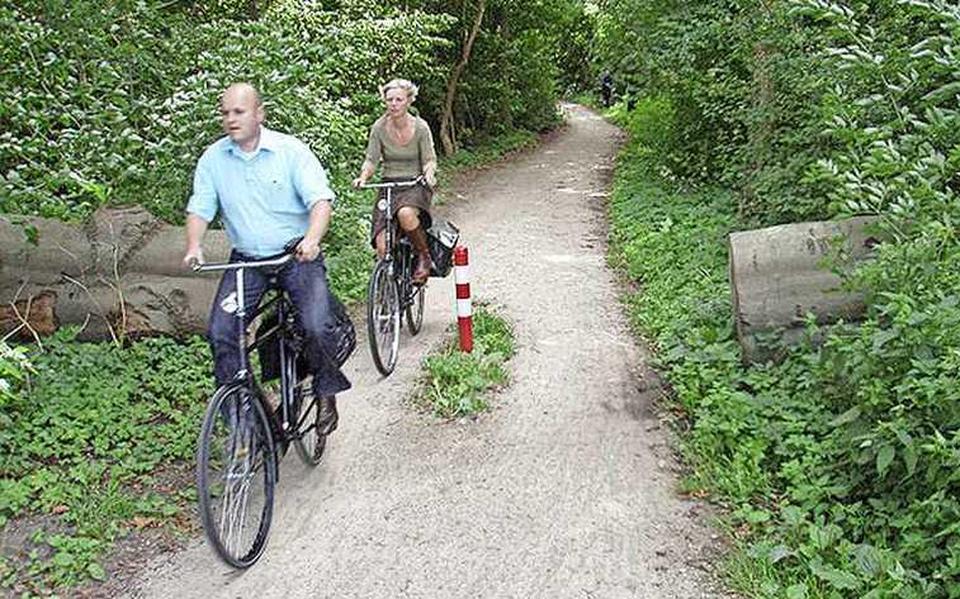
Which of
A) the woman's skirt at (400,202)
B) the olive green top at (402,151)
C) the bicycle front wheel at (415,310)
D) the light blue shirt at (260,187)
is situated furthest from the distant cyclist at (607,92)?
the light blue shirt at (260,187)

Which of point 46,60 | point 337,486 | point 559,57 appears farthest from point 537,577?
point 559,57

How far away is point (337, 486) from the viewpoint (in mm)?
4688

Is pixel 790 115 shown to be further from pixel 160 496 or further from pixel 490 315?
pixel 160 496

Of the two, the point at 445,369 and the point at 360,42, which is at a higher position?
the point at 360,42

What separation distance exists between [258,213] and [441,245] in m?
2.61

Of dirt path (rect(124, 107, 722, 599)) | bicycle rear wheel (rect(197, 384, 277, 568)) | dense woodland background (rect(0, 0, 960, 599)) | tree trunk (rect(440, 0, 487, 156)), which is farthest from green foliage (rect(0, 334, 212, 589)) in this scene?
tree trunk (rect(440, 0, 487, 156))

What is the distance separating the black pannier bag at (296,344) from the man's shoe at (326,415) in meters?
0.21

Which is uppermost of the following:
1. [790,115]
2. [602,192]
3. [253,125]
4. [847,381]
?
[253,125]

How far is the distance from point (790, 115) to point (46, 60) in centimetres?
648

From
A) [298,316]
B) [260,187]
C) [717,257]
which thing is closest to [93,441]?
[298,316]

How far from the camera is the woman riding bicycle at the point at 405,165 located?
20.5 ft

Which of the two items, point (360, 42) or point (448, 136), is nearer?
point (360, 42)

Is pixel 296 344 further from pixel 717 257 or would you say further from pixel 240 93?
pixel 717 257

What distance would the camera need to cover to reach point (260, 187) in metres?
4.19
